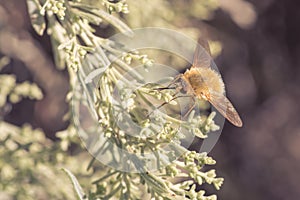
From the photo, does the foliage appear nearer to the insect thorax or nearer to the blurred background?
the insect thorax

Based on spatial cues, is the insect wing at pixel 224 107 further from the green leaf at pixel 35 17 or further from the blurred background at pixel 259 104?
the blurred background at pixel 259 104

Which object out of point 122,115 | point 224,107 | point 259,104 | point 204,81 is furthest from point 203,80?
point 259,104

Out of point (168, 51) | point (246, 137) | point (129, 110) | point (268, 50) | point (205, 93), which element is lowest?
point (246, 137)

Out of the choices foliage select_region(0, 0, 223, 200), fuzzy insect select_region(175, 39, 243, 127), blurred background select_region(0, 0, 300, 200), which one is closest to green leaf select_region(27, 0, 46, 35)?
foliage select_region(0, 0, 223, 200)

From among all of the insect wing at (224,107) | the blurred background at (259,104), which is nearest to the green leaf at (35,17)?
the insect wing at (224,107)

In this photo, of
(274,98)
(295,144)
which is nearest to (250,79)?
(274,98)

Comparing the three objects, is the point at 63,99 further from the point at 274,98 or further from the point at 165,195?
the point at 165,195
